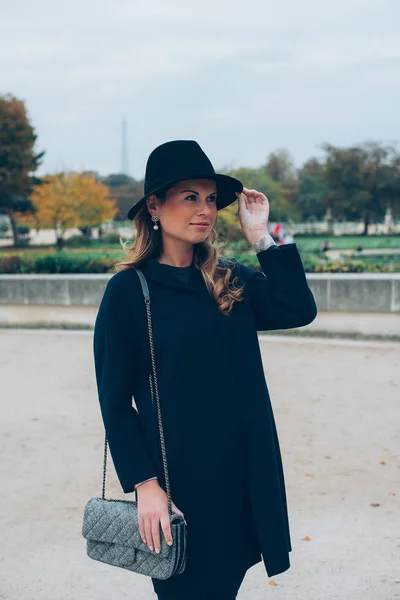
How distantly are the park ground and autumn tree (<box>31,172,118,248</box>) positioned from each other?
109 ft

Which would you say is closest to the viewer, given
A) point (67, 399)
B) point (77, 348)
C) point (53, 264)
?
point (67, 399)

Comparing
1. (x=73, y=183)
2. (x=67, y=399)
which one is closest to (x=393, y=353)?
(x=67, y=399)

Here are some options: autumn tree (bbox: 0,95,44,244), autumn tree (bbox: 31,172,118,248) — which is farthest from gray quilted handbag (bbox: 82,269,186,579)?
autumn tree (bbox: 0,95,44,244)

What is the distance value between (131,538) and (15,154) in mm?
47578

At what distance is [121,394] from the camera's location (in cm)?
225

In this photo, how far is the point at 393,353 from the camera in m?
10.0

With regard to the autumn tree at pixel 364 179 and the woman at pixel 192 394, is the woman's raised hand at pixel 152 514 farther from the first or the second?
the autumn tree at pixel 364 179

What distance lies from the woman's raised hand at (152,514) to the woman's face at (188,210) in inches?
27.9

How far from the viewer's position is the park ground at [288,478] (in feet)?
13.0

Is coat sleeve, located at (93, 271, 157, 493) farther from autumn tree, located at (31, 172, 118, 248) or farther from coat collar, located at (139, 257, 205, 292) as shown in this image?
autumn tree, located at (31, 172, 118, 248)

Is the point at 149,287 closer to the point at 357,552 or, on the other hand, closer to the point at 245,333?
the point at 245,333

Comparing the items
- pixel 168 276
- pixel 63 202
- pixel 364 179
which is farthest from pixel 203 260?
pixel 364 179

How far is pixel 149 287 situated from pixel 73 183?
45551 mm

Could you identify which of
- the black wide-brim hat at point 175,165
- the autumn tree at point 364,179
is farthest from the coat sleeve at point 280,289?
the autumn tree at point 364,179
